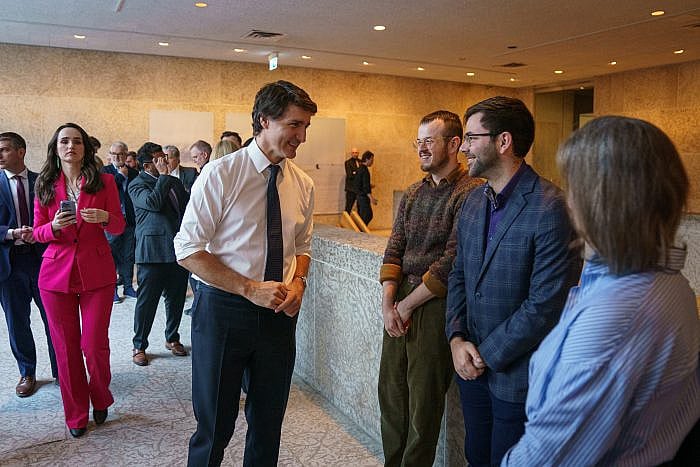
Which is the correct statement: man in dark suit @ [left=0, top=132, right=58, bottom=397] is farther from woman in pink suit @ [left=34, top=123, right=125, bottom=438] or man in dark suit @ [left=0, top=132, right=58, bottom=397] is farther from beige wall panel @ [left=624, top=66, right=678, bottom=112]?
beige wall panel @ [left=624, top=66, right=678, bottom=112]

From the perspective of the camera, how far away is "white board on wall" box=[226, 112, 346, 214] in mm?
12391

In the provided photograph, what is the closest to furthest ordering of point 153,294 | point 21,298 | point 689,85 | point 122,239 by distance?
point 21,298
point 153,294
point 122,239
point 689,85

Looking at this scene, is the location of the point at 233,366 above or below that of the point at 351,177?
below

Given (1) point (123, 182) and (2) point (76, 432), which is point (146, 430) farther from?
(1) point (123, 182)

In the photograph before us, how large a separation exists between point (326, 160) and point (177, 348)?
8057 mm

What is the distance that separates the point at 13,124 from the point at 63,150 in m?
7.38

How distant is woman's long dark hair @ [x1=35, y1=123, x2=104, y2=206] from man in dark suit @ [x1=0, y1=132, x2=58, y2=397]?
494 mm

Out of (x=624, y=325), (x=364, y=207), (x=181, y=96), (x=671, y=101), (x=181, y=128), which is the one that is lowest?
(x=364, y=207)

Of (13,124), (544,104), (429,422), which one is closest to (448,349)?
(429,422)

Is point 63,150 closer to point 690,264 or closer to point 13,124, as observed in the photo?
point 690,264

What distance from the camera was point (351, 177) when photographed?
12.5 meters

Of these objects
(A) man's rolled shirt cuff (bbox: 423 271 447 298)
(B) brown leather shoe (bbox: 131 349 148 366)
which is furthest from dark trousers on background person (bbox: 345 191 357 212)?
(A) man's rolled shirt cuff (bbox: 423 271 447 298)

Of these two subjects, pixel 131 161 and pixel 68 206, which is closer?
pixel 68 206

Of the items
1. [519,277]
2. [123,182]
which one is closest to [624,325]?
[519,277]
